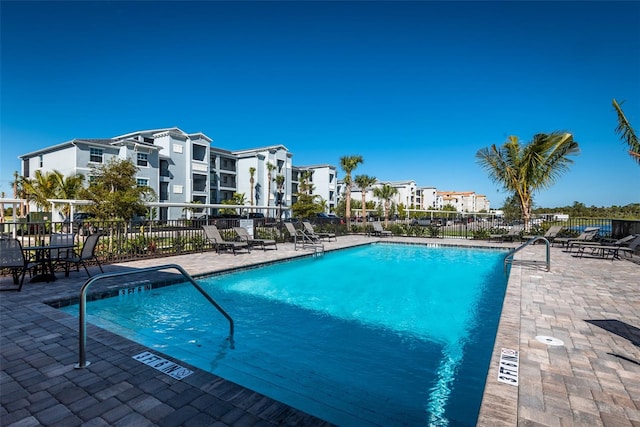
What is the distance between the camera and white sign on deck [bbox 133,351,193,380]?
3029mm

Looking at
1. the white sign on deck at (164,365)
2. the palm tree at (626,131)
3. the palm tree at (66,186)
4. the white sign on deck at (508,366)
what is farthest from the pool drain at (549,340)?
the palm tree at (66,186)

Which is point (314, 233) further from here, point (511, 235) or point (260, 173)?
point (260, 173)

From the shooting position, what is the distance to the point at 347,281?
29.7 feet

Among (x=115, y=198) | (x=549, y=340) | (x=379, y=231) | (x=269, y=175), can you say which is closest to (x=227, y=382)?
(x=549, y=340)

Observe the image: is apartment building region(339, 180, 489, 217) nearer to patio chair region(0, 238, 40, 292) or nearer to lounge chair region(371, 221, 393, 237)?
lounge chair region(371, 221, 393, 237)

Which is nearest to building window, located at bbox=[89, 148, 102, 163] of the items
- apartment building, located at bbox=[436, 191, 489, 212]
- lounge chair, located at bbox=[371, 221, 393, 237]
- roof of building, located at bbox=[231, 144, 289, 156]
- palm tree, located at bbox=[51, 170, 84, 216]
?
palm tree, located at bbox=[51, 170, 84, 216]

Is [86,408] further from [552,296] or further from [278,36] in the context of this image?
[278,36]

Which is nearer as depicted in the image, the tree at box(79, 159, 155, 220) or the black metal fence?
the black metal fence

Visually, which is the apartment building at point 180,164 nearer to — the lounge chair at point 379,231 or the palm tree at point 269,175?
the palm tree at point 269,175

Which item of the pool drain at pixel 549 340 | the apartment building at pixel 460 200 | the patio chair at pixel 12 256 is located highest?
the apartment building at pixel 460 200

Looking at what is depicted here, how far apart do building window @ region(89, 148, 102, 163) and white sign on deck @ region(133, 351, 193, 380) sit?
31796 millimetres

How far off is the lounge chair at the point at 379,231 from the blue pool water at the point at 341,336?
395 inches

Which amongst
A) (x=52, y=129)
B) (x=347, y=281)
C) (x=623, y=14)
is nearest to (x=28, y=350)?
(x=347, y=281)

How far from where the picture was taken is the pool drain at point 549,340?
377 centimetres
